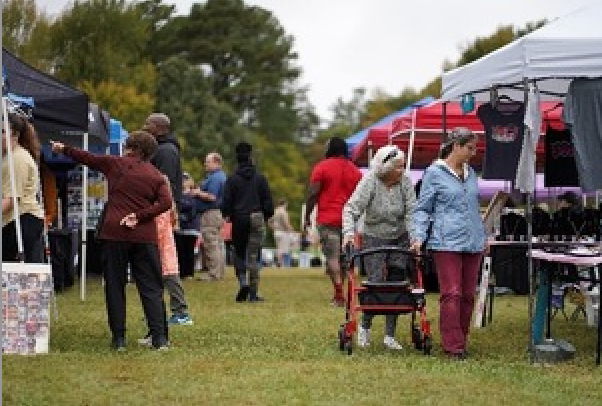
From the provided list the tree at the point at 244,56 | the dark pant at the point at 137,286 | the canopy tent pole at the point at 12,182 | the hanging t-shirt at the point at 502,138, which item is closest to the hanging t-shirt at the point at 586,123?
the hanging t-shirt at the point at 502,138

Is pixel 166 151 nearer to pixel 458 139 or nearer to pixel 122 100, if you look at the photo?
pixel 458 139

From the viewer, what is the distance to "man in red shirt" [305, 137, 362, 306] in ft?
45.2

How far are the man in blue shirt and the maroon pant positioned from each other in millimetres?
9010

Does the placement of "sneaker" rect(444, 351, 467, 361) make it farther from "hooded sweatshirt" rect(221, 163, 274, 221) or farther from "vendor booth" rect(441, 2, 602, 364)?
"hooded sweatshirt" rect(221, 163, 274, 221)

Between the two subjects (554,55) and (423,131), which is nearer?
(554,55)

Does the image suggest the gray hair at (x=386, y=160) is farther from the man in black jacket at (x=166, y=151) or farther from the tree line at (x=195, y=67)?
the tree line at (x=195, y=67)

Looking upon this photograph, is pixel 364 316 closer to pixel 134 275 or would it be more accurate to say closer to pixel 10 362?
pixel 134 275

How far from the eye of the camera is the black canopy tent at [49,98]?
11.0 metres

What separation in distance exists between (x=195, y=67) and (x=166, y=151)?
45383 millimetres

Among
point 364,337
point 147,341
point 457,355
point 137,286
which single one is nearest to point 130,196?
point 137,286

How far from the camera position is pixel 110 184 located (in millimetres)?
9273

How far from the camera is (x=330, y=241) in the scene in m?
13.9

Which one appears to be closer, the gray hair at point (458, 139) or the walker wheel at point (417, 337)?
the gray hair at point (458, 139)

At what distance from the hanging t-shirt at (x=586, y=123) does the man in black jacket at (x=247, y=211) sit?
5943 mm
